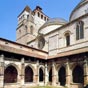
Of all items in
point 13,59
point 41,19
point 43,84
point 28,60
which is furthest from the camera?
point 41,19

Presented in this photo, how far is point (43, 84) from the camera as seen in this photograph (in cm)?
2292

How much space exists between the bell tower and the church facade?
35.0ft

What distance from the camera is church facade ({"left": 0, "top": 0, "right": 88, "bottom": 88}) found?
18859mm

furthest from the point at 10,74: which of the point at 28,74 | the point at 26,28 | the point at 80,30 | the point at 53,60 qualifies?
the point at 26,28

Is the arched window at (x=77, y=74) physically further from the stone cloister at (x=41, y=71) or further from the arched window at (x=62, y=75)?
the arched window at (x=62, y=75)

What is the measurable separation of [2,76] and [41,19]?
26.8 metres

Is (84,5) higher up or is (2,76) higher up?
(84,5)

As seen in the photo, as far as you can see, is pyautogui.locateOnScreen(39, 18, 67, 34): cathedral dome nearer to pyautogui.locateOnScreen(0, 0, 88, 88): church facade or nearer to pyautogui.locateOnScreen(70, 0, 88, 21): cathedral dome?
pyautogui.locateOnScreen(0, 0, 88, 88): church facade

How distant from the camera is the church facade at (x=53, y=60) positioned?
742 inches

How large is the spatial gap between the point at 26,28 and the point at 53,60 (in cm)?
1781

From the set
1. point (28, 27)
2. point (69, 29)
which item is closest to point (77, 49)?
point (69, 29)

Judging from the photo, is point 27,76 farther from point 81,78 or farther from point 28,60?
point 81,78

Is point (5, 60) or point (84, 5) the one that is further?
point (84, 5)

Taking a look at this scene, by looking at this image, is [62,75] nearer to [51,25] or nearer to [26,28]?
[51,25]
